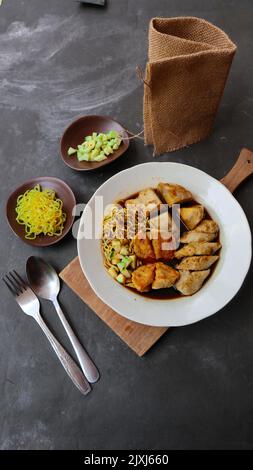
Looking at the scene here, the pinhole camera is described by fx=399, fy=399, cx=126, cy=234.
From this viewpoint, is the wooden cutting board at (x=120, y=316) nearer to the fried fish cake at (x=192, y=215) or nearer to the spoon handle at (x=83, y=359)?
the spoon handle at (x=83, y=359)

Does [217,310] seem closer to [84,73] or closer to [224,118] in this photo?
[224,118]

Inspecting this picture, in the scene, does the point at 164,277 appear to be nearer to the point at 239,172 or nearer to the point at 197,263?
the point at 197,263

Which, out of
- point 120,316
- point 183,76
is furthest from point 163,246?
point 183,76

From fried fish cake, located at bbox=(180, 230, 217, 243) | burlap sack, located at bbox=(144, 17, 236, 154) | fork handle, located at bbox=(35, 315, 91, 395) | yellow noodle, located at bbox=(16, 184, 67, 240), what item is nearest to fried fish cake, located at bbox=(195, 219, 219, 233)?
fried fish cake, located at bbox=(180, 230, 217, 243)

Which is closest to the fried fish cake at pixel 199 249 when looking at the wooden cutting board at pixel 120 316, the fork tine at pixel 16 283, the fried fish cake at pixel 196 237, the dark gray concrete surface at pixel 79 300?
the fried fish cake at pixel 196 237

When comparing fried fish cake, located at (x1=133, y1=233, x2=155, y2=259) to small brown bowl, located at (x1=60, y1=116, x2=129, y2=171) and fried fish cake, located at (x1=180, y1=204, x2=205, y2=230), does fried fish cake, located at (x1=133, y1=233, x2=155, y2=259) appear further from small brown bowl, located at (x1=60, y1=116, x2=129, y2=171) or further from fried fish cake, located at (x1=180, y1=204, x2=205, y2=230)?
small brown bowl, located at (x1=60, y1=116, x2=129, y2=171)
